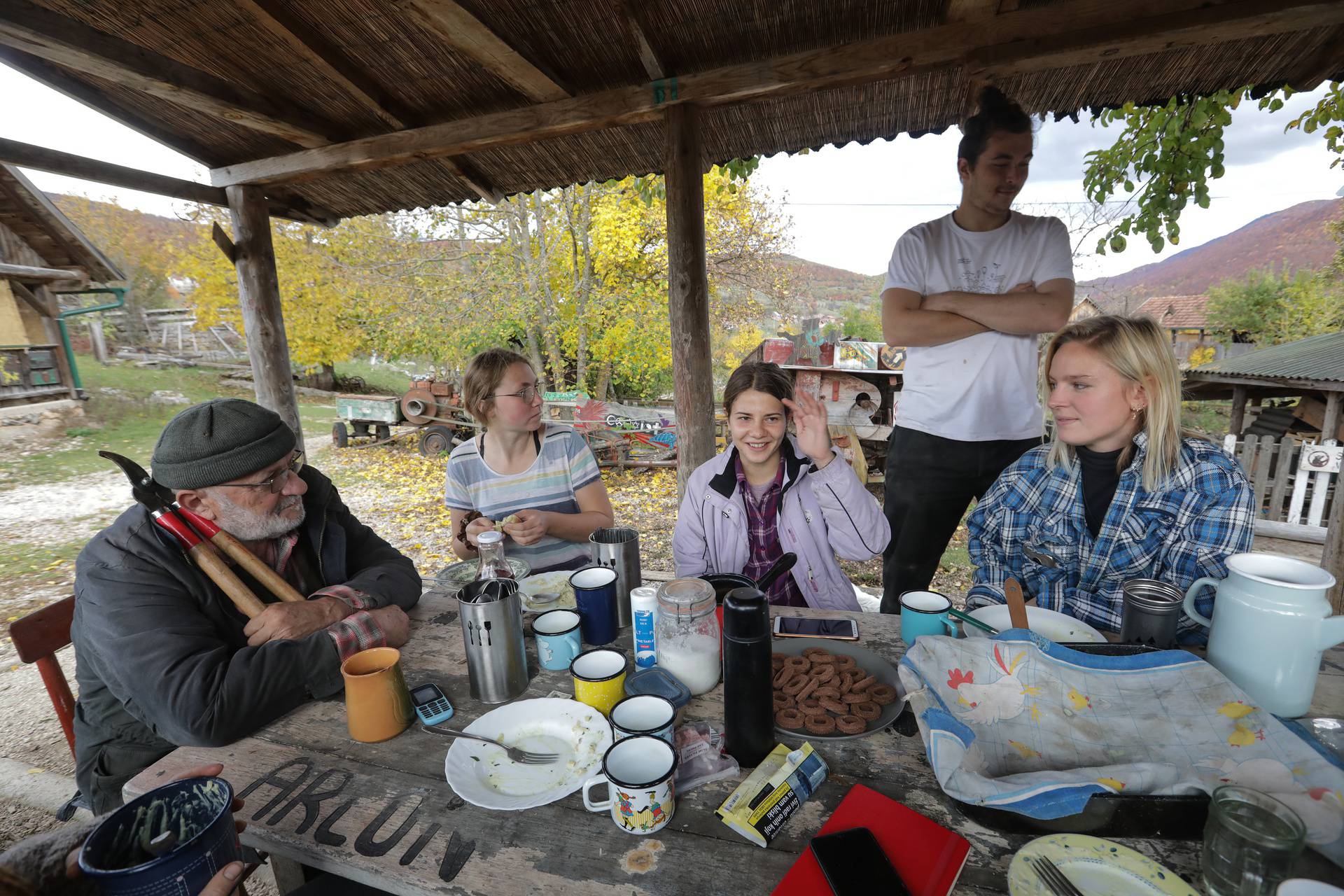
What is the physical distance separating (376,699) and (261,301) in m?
4.75

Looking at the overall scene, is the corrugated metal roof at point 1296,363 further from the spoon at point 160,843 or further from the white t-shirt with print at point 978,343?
the spoon at point 160,843

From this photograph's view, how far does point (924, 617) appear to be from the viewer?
1.72 m

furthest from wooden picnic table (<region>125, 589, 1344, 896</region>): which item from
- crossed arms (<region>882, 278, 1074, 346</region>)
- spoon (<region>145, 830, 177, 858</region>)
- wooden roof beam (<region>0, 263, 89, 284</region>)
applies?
wooden roof beam (<region>0, 263, 89, 284</region>)

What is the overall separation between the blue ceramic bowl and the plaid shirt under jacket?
2.02 metres

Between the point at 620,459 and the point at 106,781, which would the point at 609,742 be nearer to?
the point at 106,781

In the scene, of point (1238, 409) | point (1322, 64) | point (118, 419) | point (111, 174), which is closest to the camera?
point (1322, 64)

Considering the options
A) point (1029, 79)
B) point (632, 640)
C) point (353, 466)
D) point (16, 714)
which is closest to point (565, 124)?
point (1029, 79)

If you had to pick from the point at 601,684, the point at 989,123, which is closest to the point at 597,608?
the point at 601,684

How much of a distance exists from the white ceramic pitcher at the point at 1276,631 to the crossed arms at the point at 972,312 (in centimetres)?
142

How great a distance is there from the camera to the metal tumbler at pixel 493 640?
1.53 m

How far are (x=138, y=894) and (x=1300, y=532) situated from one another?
11.0 m

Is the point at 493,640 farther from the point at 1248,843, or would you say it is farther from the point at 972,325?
the point at 972,325

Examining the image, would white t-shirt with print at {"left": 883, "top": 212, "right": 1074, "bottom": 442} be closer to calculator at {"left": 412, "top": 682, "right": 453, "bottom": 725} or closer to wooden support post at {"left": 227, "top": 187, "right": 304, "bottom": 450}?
calculator at {"left": 412, "top": 682, "right": 453, "bottom": 725}

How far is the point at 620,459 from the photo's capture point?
10.4 m
